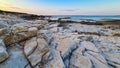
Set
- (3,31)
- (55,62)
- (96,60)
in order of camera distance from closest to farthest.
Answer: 1. (55,62)
2. (3,31)
3. (96,60)

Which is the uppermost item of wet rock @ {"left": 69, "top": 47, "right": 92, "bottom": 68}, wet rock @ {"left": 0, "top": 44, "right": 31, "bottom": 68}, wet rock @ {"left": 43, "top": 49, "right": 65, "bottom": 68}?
wet rock @ {"left": 0, "top": 44, "right": 31, "bottom": 68}

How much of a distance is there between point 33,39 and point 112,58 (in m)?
3.02

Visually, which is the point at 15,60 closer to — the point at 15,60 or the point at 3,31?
the point at 15,60

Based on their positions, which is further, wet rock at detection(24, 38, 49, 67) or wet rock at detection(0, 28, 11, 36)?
wet rock at detection(0, 28, 11, 36)

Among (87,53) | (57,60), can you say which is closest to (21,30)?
(57,60)

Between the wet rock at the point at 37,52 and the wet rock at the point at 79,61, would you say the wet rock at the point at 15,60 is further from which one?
the wet rock at the point at 79,61

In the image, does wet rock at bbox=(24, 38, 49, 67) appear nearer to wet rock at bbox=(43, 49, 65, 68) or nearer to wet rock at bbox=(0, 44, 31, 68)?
wet rock at bbox=(0, 44, 31, 68)

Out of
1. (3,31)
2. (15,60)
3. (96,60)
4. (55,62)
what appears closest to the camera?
(15,60)

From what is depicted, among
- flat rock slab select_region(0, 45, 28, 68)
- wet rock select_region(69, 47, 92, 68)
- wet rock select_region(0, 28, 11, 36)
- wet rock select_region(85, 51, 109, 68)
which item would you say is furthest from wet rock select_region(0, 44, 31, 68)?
wet rock select_region(85, 51, 109, 68)

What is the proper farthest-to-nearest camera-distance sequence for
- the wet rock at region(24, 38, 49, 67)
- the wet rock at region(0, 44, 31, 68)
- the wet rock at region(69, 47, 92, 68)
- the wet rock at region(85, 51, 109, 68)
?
the wet rock at region(85, 51, 109, 68)
the wet rock at region(69, 47, 92, 68)
the wet rock at region(24, 38, 49, 67)
the wet rock at region(0, 44, 31, 68)

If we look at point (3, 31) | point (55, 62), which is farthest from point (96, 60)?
point (3, 31)

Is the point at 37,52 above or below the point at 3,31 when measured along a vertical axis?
below

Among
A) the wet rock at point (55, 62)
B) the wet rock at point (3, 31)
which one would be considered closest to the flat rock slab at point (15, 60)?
the wet rock at point (3, 31)

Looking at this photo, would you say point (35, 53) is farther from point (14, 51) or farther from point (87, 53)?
point (87, 53)
